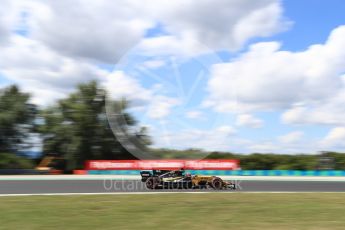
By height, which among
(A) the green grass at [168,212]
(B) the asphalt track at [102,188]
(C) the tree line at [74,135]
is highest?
(C) the tree line at [74,135]

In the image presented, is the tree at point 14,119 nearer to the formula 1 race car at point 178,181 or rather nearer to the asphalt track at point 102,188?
the asphalt track at point 102,188

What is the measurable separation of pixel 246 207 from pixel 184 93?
511 centimetres

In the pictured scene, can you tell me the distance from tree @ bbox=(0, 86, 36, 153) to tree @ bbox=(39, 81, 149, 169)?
2089 millimetres

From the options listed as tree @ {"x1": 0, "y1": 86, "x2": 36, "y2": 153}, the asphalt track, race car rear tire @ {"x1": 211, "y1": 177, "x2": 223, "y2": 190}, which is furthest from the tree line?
race car rear tire @ {"x1": 211, "y1": 177, "x2": 223, "y2": 190}

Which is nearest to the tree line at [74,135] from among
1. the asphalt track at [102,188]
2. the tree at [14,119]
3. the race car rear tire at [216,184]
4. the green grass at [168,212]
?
the tree at [14,119]

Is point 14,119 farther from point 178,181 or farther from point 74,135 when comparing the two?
point 178,181

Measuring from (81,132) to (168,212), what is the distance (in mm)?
28444

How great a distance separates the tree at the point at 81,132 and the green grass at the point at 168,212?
24101mm

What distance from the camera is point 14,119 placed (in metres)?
38.4

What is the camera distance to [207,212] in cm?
948

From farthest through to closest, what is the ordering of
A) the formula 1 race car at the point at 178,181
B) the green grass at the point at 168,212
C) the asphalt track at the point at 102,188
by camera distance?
the formula 1 race car at the point at 178,181 < the asphalt track at the point at 102,188 < the green grass at the point at 168,212

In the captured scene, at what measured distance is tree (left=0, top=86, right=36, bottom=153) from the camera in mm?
37938

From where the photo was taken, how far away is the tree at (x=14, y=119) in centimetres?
3794

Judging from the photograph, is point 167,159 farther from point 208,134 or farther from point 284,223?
point 284,223
